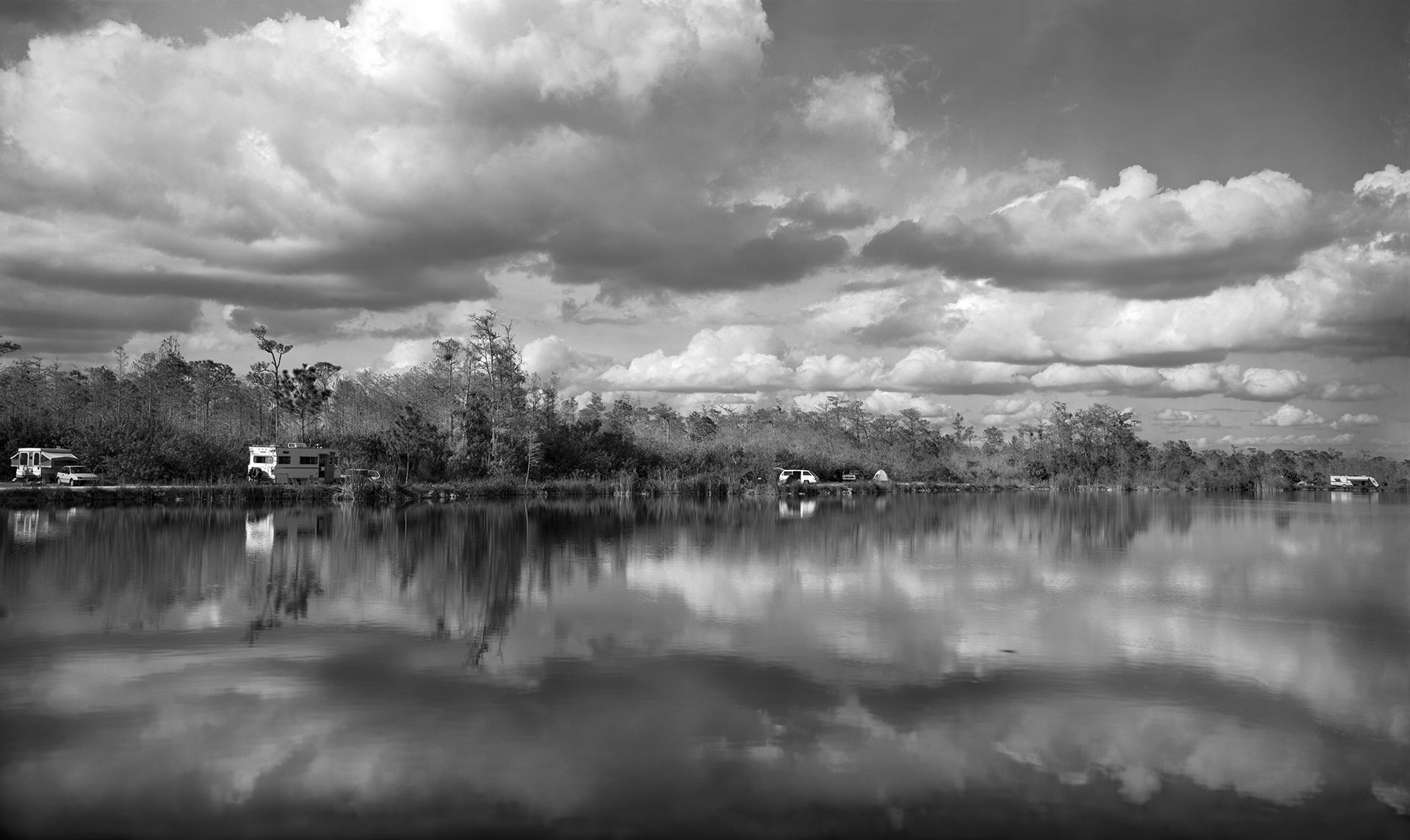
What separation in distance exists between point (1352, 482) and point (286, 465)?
11649 cm

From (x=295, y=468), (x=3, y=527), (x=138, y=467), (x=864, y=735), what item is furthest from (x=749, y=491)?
(x=864, y=735)

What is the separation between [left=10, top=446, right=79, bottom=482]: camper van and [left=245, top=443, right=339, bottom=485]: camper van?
8.05m

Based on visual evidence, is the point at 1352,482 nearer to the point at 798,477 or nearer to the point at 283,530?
the point at 798,477

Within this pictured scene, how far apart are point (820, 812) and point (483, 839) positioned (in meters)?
2.28

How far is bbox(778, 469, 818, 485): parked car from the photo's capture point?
64312 mm

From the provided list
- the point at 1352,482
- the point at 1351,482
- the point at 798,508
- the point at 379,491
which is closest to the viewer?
the point at 379,491

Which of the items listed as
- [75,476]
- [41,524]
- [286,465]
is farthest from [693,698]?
[75,476]

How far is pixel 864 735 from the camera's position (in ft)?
25.8

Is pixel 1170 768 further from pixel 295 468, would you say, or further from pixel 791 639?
pixel 295 468

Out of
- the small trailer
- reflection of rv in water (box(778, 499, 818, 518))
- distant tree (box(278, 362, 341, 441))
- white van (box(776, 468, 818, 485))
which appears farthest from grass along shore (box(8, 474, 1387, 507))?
the small trailer

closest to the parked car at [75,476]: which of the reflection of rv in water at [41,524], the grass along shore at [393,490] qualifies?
the grass along shore at [393,490]

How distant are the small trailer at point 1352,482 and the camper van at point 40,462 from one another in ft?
388

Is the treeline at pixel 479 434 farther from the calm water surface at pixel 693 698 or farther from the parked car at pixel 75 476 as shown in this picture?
the calm water surface at pixel 693 698

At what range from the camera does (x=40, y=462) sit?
143 feet
